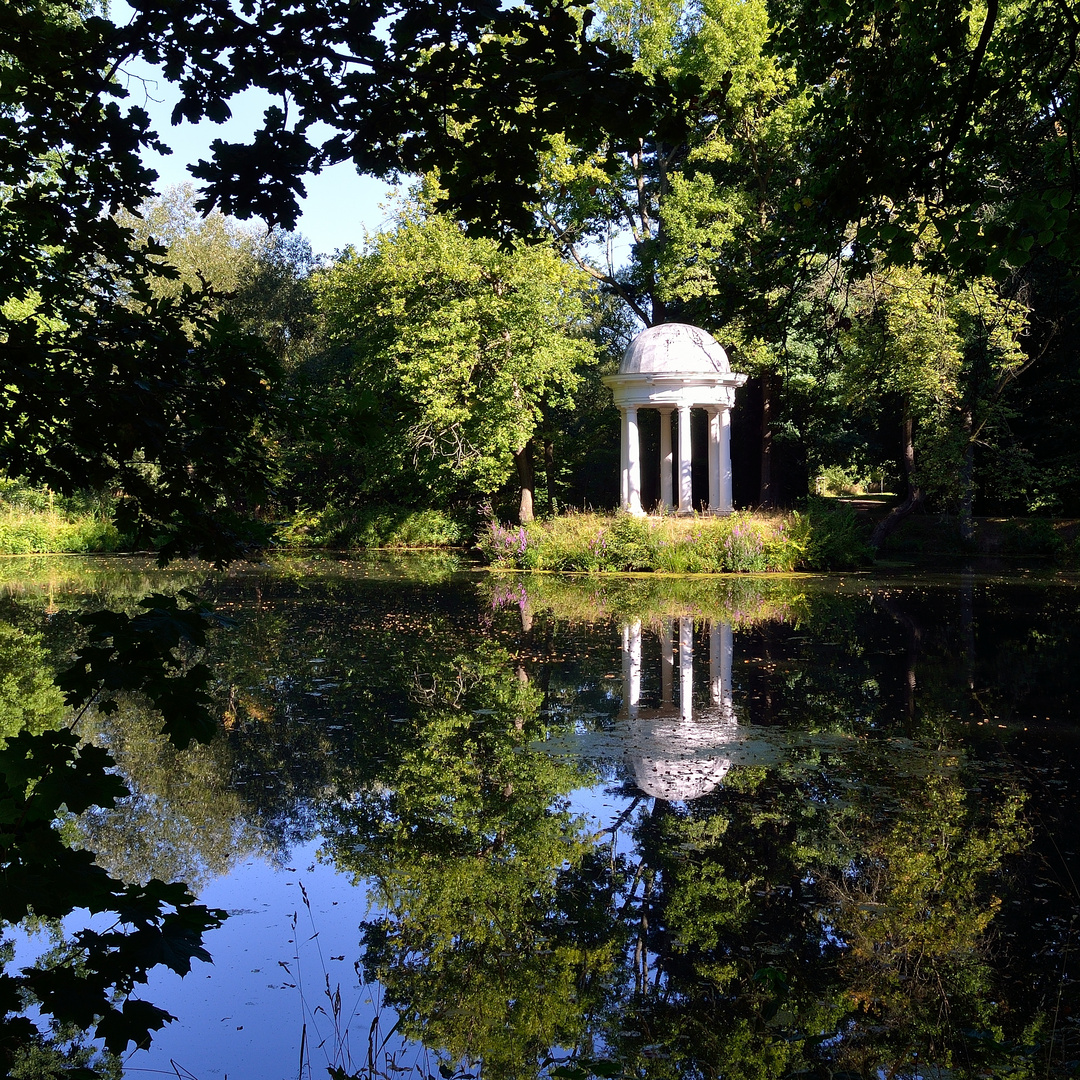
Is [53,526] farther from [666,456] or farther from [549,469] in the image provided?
[666,456]

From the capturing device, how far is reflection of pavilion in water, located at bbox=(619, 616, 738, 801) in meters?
7.75

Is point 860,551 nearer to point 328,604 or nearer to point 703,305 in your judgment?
point 328,604

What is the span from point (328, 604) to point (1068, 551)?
18928mm

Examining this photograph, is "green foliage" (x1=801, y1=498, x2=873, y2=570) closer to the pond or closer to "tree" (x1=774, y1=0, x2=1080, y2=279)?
the pond

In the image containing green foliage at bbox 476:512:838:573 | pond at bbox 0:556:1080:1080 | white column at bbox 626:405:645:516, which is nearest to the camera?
pond at bbox 0:556:1080:1080

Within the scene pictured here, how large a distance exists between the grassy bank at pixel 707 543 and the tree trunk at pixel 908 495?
4.99 m

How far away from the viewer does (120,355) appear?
3.47m

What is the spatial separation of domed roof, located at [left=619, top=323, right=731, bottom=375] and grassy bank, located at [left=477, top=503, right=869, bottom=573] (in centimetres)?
527

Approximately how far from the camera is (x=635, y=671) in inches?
487

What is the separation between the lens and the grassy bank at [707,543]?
79.5 ft

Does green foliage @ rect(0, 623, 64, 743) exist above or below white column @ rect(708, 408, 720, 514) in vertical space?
below

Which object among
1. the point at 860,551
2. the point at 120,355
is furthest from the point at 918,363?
the point at 120,355

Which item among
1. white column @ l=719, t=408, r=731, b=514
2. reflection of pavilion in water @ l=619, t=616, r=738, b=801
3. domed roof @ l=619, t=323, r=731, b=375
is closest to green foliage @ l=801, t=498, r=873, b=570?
white column @ l=719, t=408, r=731, b=514

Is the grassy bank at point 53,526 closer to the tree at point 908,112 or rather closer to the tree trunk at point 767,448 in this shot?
the tree trunk at point 767,448
